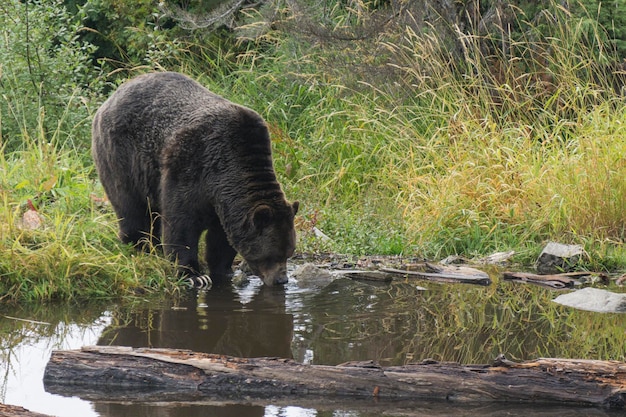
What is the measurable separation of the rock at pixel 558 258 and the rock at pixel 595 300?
3.25 ft

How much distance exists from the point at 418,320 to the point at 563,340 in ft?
3.36

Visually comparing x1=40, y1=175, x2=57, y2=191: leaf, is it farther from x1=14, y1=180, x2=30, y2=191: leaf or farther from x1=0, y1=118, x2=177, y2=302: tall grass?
x1=14, y1=180, x2=30, y2=191: leaf

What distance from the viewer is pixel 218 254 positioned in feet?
26.5

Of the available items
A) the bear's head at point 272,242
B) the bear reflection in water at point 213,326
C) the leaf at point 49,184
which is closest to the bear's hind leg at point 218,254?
the bear's head at point 272,242

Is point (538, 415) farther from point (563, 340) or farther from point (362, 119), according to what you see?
point (362, 119)

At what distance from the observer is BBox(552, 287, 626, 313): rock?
22.4 ft

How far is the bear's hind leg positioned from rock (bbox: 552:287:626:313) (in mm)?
2751

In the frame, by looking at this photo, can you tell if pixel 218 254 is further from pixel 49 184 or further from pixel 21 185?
pixel 21 185

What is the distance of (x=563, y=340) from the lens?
6.11 metres

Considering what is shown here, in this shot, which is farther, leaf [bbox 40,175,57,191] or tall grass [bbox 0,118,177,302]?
leaf [bbox 40,175,57,191]

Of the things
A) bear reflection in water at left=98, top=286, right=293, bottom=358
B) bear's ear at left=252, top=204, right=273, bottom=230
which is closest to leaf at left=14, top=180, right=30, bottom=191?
bear reflection in water at left=98, top=286, right=293, bottom=358

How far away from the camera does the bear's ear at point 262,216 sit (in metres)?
7.38

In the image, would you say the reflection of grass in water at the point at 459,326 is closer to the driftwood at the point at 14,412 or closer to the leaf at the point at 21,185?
the driftwood at the point at 14,412

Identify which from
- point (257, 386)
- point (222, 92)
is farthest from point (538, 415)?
point (222, 92)
